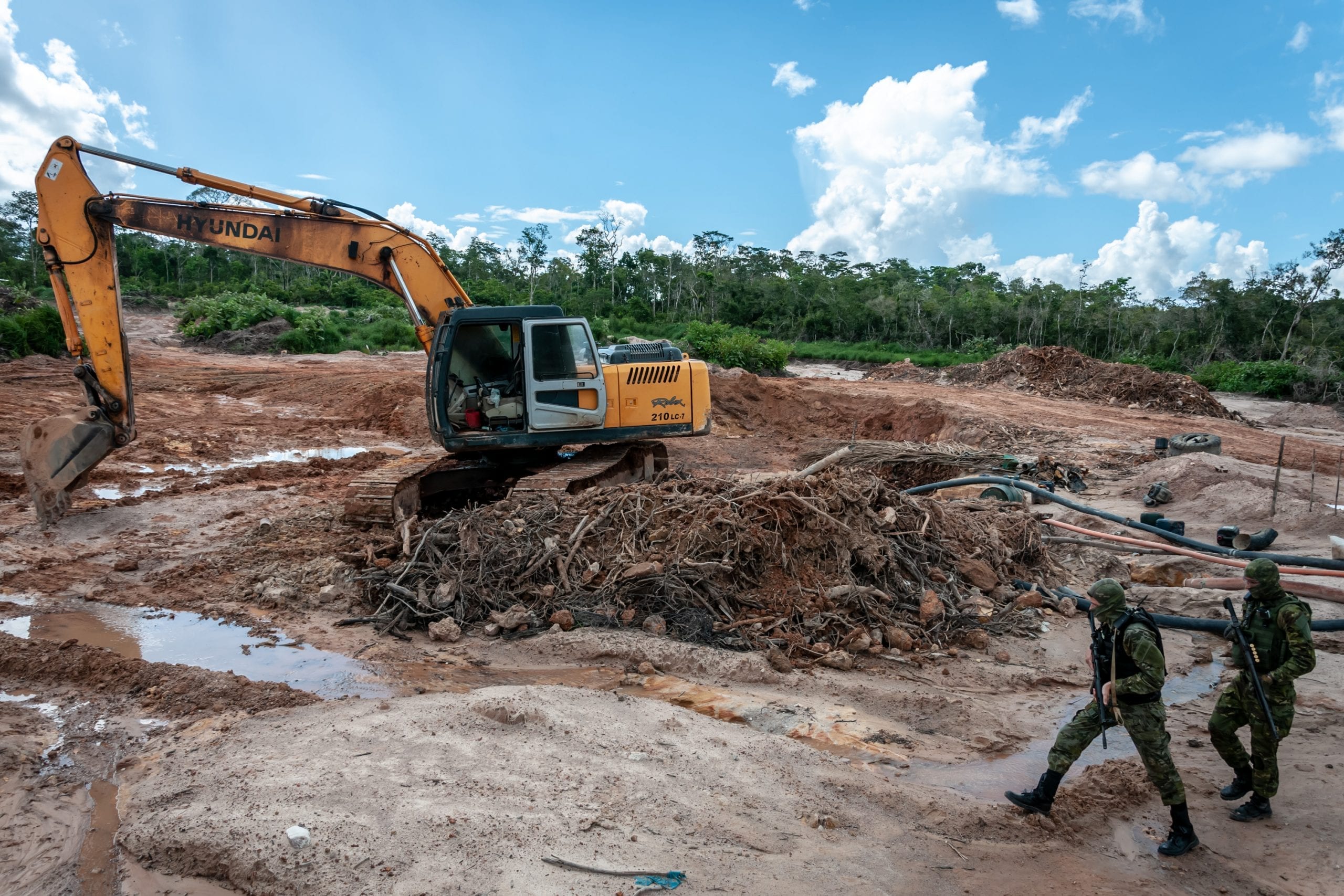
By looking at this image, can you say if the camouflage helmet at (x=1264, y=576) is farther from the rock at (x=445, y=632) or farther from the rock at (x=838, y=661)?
the rock at (x=445, y=632)

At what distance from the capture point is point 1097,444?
52.3 ft

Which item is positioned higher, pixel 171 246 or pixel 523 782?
pixel 171 246

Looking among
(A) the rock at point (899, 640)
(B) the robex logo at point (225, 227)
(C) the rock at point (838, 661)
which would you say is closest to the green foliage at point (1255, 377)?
(A) the rock at point (899, 640)

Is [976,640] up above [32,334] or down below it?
below

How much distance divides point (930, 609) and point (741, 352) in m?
22.1

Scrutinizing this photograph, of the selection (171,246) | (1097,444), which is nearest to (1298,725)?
(1097,444)

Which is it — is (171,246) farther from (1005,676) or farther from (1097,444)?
(1005,676)

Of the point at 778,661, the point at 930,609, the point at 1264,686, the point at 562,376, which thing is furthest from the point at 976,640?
the point at 562,376

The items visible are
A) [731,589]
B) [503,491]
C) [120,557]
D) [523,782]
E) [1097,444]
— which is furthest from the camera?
[1097,444]

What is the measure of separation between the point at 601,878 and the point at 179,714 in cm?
315

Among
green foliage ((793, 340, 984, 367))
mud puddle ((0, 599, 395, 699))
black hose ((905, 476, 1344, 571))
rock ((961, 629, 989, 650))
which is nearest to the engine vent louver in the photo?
black hose ((905, 476, 1344, 571))

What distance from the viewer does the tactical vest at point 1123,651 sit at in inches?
166

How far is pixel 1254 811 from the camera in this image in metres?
4.43

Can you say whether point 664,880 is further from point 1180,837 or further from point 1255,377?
point 1255,377
